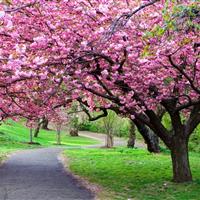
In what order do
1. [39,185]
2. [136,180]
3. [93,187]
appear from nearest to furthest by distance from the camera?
[93,187] → [39,185] → [136,180]

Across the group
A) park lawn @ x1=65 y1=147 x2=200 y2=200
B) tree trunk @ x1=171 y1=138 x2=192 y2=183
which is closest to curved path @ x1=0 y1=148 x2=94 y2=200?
park lawn @ x1=65 y1=147 x2=200 y2=200

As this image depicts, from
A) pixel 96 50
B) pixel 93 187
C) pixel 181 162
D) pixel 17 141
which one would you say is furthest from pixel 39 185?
pixel 17 141

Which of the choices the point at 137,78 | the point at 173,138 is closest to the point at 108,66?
the point at 137,78

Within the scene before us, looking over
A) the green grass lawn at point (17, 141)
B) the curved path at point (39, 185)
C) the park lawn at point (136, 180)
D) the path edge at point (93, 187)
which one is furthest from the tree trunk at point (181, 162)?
the green grass lawn at point (17, 141)

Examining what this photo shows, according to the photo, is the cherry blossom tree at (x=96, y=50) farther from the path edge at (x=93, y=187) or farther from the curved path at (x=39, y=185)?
the curved path at (x=39, y=185)

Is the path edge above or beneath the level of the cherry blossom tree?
Answer: beneath

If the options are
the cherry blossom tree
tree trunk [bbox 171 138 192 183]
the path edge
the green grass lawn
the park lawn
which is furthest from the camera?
the green grass lawn

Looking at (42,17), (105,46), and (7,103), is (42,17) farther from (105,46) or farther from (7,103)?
(7,103)

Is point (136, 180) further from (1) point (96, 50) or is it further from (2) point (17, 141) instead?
(2) point (17, 141)

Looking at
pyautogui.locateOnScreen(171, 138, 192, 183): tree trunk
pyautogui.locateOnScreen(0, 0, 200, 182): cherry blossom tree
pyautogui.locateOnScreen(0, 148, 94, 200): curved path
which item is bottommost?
pyautogui.locateOnScreen(0, 148, 94, 200): curved path

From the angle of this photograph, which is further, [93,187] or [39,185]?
[39,185]

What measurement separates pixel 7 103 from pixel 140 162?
266 inches

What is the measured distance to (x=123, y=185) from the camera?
13.4 meters

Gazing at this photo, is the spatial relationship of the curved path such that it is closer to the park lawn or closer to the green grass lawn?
the park lawn
